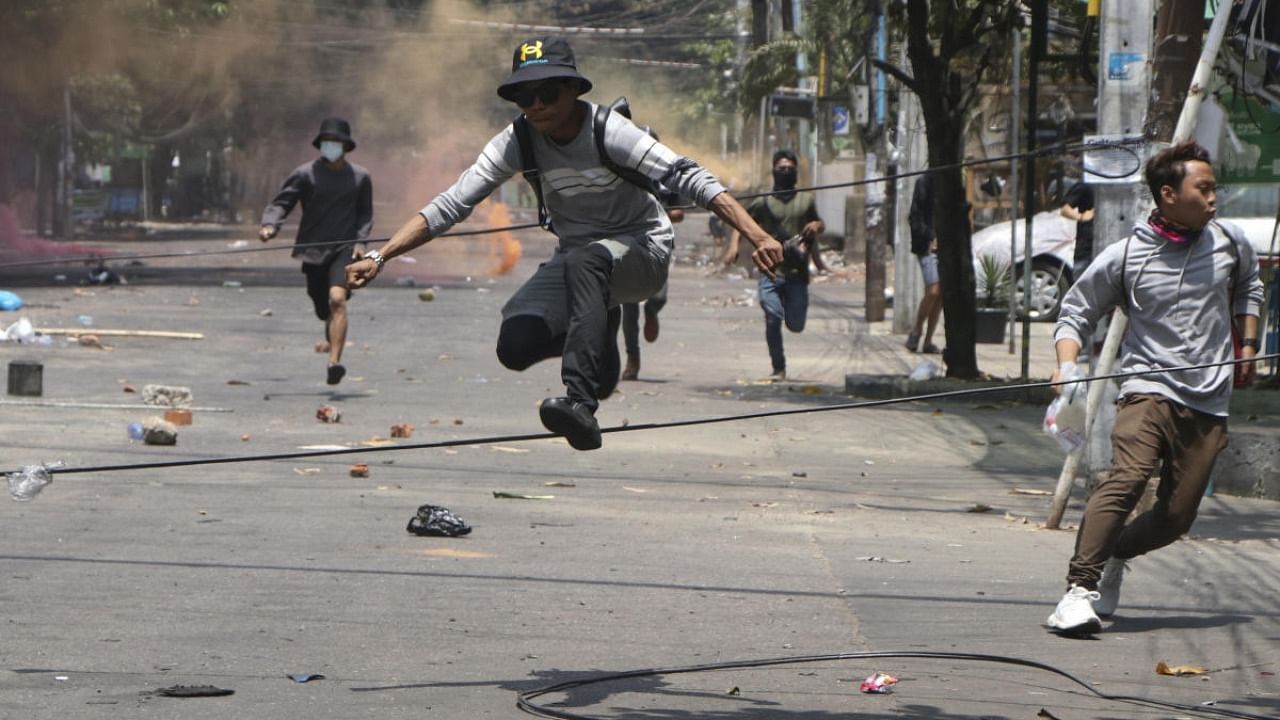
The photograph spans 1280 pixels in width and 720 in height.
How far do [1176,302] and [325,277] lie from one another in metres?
8.53

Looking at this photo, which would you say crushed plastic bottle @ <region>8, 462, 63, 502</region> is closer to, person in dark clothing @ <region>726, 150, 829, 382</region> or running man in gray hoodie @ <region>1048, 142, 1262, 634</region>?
running man in gray hoodie @ <region>1048, 142, 1262, 634</region>

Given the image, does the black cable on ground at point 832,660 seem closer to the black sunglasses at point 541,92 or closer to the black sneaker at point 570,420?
the black sneaker at point 570,420

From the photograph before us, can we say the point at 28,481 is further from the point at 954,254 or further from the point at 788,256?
the point at 954,254

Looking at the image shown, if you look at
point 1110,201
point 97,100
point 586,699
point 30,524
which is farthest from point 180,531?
point 97,100

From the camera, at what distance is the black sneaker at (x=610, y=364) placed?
6.27m

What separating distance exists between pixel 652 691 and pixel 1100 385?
3919 mm

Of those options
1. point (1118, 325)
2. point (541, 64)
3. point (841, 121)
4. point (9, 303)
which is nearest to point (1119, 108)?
point (1118, 325)

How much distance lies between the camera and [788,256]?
553 inches

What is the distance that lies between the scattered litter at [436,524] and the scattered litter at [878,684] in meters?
2.90

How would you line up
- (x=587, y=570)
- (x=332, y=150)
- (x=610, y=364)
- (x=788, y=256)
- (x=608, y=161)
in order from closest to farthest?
(x=608, y=161)
(x=610, y=364)
(x=587, y=570)
(x=332, y=150)
(x=788, y=256)

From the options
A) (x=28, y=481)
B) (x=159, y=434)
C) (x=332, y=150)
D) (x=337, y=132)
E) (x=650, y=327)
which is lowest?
(x=159, y=434)

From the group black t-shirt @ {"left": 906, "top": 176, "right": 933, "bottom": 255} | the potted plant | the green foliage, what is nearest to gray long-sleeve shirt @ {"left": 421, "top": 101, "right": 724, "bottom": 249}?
black t-shirt @ {"left": 906, "top": 176, "right": 933, "bottom": 255}

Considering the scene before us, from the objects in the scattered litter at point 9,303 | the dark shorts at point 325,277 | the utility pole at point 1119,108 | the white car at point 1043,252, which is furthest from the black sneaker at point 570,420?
the scattered litter at point 9,303

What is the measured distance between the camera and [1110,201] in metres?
9.16
